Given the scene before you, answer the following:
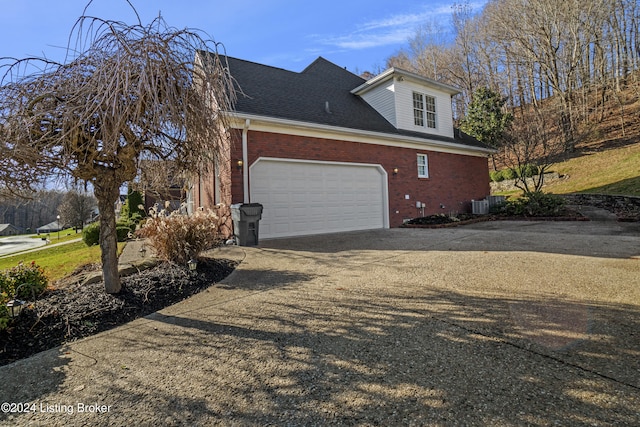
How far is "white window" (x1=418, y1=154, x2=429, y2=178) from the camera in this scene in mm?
12578

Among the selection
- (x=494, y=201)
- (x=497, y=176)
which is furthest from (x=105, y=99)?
(x=497, y=176)

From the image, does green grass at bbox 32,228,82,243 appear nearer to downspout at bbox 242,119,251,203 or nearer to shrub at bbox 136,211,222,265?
downspout at bbox 242,119,251,203

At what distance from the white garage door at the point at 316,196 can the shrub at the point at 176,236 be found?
134 inches

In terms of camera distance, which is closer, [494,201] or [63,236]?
[494,201]

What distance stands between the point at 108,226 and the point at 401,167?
10075 millimetres

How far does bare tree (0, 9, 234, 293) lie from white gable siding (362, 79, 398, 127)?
1022 cm

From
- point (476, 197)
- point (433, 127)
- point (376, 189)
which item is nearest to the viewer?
point (376, 189)

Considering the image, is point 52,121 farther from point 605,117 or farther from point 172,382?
point 605,117

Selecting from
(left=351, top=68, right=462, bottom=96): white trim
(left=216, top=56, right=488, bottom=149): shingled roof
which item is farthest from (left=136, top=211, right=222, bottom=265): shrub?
(left=351, top=68, right=462, bottom=96): white trim

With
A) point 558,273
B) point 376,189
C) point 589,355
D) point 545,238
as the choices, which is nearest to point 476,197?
point 376,189

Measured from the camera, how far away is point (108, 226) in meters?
3.78

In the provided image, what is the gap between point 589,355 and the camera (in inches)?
88.6

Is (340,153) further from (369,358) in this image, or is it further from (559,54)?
(559,54)

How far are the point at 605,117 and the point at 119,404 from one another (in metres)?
29.4
